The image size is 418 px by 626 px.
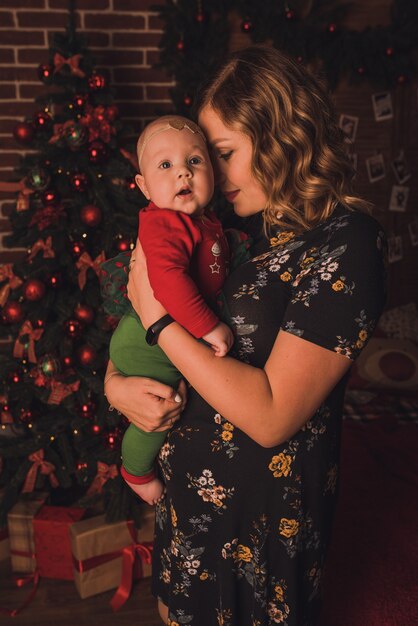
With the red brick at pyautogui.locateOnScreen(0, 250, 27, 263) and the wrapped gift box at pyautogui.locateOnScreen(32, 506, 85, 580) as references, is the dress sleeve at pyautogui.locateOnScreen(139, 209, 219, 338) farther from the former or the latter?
the red brick at pyautogui.locateOnScreen(0, 250, 27, 263)

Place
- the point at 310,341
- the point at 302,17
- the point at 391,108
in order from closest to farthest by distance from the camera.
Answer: the point at 310,341 → the point at 302,17 → the point at 391,108

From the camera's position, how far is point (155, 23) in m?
3.09

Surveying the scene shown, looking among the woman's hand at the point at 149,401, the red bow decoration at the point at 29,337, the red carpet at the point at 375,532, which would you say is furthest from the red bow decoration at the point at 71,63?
the red carpet at the point at 375,532

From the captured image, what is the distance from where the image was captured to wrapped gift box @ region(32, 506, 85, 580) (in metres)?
2.34

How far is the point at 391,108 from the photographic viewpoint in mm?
3574

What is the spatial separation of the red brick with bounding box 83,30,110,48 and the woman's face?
209 centimetres

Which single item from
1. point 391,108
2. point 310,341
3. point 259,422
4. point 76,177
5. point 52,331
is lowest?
point 52,331

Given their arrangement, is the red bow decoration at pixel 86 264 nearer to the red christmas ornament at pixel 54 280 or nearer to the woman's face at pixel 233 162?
the red christmas ornament at pixel 54 280

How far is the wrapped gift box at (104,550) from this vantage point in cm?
225

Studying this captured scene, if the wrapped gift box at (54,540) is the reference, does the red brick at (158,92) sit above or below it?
above

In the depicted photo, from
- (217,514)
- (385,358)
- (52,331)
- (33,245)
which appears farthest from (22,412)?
(385,358)

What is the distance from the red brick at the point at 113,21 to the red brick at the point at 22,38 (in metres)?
0.27

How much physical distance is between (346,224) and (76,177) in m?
1.43

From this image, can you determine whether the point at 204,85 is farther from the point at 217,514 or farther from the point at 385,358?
the point at 385,358
